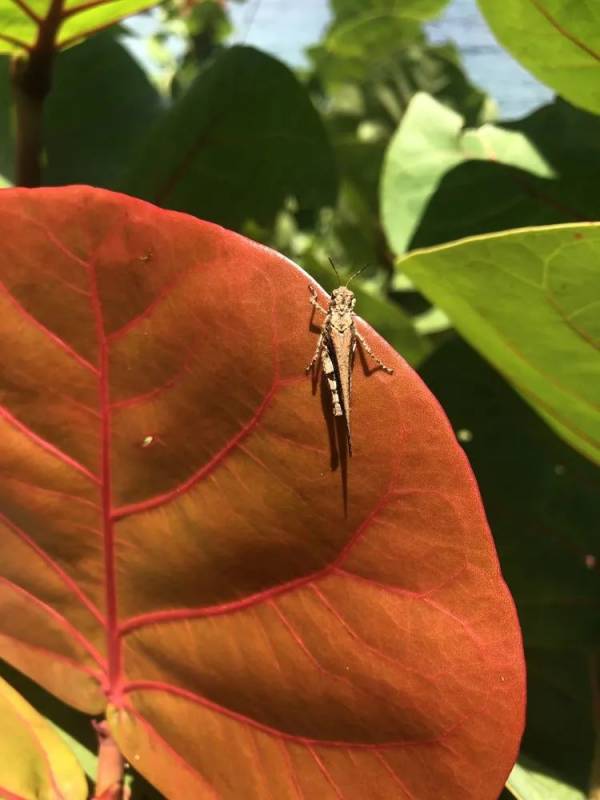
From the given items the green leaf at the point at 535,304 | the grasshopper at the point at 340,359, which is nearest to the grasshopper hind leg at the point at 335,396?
the grasshopper at the point at 340,359

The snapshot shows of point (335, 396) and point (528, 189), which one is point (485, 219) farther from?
point (335, 396)

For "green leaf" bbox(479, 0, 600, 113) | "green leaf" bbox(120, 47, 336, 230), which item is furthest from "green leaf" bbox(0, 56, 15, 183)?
"green leaf" bbox(479, 0, 600, 113)

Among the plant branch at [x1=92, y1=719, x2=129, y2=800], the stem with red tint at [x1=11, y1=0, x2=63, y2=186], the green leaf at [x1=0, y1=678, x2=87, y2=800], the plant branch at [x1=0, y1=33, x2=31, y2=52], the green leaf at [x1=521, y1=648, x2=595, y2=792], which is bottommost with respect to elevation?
the green leaf at [x1=521, y1=648, x2=595, y2=792]

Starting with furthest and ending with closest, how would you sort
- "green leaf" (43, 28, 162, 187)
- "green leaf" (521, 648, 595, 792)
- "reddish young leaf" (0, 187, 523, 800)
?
"green leaf" (43, 28, 162, 187)
"green leaf" (521, 648, 595, 792)
"reddish young leaf" (0, 187, 523, 800)

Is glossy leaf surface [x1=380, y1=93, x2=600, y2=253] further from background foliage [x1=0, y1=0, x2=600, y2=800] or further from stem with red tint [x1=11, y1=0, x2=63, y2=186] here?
stem with red tint [x1=11, y1=0, x2=63, y2=186]

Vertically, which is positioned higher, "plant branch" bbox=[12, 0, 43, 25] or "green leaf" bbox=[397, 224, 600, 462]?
"plant branch" bbox=[12, 0, 43, 25]

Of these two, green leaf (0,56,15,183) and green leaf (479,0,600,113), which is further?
green leaf (0,56,15,183)

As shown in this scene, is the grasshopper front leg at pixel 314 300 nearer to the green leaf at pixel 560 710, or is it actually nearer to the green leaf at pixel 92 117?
the green leaf at pixel 560 710

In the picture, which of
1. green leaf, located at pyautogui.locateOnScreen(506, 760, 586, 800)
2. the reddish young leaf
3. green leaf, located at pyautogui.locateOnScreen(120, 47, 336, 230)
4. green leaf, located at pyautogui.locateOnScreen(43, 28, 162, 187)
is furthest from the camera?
green leaf, located at pyautogui.locateOnScreen(43, 28, 162, 187)
